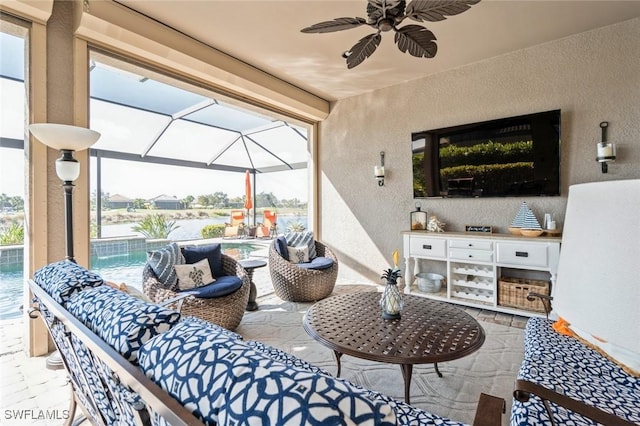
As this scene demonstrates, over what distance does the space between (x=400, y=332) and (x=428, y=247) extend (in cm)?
212

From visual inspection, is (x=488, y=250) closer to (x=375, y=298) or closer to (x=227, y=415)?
(x=375, y=298)

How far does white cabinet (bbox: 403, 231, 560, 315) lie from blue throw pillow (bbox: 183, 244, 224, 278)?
2.33m

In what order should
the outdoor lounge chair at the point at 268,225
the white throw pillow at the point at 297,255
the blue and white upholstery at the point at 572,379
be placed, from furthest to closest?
the outdoor lounge chair at the point at 268,225, the white throw pillow at the point at 297,255, the blue and white upholstery at the point at 572,379

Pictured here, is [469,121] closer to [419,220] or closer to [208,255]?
[419,220]

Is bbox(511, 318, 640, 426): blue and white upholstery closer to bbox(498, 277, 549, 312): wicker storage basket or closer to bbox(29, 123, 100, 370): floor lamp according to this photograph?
bbox(498, 277, 549, 312): wicker storage basket

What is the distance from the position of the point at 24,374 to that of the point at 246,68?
3516mm

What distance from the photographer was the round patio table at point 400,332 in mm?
1544

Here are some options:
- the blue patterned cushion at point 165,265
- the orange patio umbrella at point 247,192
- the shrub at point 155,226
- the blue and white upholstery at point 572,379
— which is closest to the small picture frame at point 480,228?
the blue and white upholstery at point 572,379

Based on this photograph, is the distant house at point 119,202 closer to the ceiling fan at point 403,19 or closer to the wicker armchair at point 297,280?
the wicker armchair at point 297,280

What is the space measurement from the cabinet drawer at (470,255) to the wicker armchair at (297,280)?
4.87 ft

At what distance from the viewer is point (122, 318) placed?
958mm

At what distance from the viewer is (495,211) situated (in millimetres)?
3613

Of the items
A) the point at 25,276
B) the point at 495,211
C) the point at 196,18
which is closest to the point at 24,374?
the point at 25,276

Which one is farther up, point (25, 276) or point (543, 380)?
point (25, 276)
